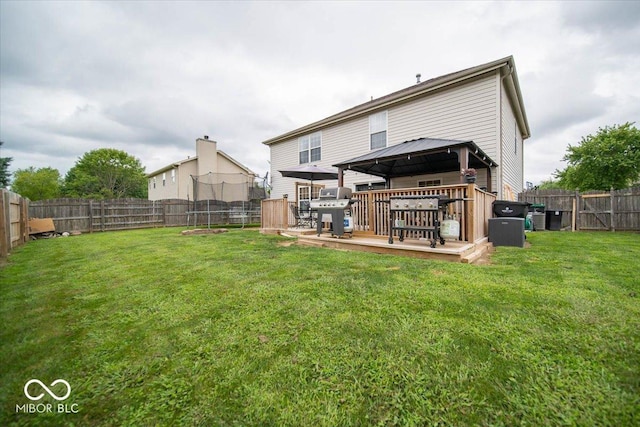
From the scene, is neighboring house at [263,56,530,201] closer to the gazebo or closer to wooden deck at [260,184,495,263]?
the gazebo

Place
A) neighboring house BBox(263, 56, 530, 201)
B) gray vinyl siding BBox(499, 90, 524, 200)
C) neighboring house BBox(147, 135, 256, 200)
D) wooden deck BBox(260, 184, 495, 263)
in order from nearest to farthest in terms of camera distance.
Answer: wooden deck BBox(260, 184, 495, 263) → neighboring house BBox(263, 56, 530, 201) → gray vinyl siding BBox(499, 90, 524, 200) → neighboring house BBox(147, 135, 256, 200)

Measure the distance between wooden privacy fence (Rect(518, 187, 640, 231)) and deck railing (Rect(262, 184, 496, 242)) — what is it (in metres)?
5.83

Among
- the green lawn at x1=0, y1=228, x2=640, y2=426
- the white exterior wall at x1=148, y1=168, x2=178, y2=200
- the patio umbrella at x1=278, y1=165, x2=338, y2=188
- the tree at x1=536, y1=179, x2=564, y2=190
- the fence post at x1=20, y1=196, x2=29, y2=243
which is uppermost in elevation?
the tree at x1=536, y1=179, x2=564, y2=190

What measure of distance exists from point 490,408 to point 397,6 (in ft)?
33.1

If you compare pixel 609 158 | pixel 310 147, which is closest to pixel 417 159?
pixel 310 147

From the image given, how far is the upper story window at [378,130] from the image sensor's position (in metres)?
9.47

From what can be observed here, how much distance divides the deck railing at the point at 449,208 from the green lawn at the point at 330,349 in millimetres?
1907

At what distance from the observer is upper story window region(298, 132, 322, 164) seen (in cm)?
1180

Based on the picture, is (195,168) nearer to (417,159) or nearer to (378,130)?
(378,130)

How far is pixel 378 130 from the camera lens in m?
9.64

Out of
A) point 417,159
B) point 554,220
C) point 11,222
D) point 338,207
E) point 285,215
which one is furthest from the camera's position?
point 554,220

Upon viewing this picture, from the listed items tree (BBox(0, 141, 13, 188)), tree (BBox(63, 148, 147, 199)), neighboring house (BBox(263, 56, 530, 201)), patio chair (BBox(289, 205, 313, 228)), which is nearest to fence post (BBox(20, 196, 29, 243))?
patio chair (BBox(289, 205, 313, 228))

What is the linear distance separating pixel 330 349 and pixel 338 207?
430cm

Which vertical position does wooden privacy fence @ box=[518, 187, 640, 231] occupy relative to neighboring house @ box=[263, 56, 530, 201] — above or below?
below
